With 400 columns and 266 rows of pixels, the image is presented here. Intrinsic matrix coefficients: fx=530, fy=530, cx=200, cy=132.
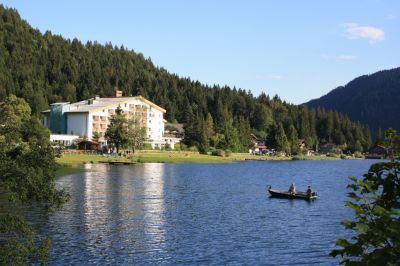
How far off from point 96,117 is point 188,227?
408ft

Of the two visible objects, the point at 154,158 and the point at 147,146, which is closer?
the point at 154,158

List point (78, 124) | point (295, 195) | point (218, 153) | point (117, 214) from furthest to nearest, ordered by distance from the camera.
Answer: point (218, 153), point (78, 124), point (295, 195), point (117, 214)

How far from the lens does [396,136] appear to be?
10328 mm

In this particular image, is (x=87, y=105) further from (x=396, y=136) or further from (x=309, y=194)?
(x=396, y=136)

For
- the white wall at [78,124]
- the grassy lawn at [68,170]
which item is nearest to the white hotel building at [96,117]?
the white wall at [78,124]

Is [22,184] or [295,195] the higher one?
[22,184]

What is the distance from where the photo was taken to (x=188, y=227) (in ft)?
137

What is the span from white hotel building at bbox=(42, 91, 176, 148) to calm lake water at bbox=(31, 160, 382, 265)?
300ft

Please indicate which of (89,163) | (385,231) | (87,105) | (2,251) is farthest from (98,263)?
(87,105)

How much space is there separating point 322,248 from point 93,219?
62.5ft

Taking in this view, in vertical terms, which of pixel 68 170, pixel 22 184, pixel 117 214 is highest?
pixel 22 184

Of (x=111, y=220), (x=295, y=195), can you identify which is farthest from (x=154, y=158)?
(x=111, y=220)

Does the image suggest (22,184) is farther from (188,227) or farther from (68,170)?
(68,170)

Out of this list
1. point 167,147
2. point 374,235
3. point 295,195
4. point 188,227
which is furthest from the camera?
point 167,147
